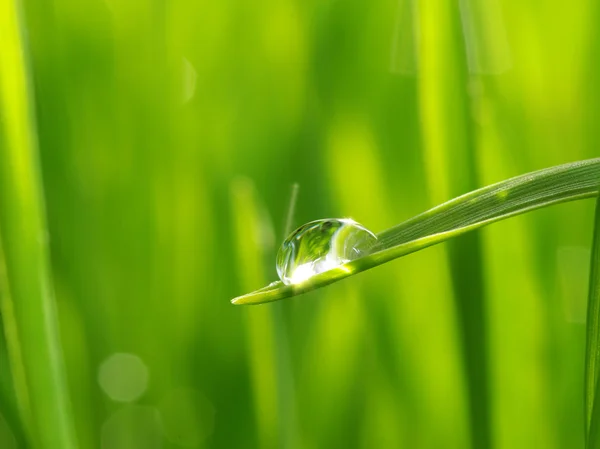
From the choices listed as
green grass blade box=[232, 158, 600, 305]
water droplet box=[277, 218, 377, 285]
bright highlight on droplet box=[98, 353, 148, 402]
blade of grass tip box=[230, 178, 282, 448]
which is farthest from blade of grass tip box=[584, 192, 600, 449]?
bright highlight on droplet box=[98, 353, 148, 402]

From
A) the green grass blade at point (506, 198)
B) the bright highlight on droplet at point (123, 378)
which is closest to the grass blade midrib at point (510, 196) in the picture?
the green grass blade at point (506, 198)

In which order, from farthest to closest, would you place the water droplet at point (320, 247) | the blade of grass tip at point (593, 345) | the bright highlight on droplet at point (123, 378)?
the bright highlight on droplet at point (123, 378) < the water droplet at point (320, 247) < the blade of grass tip at point (593, 345)

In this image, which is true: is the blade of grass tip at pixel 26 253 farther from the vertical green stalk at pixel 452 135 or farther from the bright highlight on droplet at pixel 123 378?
the vertical green stalk at pixel 452 135

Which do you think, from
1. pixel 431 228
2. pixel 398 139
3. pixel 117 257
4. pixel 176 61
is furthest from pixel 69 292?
pixel 431 228

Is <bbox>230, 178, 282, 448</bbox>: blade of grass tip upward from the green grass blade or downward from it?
downward

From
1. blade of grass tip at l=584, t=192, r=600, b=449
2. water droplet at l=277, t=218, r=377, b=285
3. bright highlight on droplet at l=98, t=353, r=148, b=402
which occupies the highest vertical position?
water droplet at l=277, t=218, r=377, b=285

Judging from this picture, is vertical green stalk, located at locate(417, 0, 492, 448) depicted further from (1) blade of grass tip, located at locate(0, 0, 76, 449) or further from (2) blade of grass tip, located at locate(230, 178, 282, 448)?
(1) blade of grass tip, located at locate(0, 0, 76, 449)

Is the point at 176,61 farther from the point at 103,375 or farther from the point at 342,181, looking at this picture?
the point at 103,375
